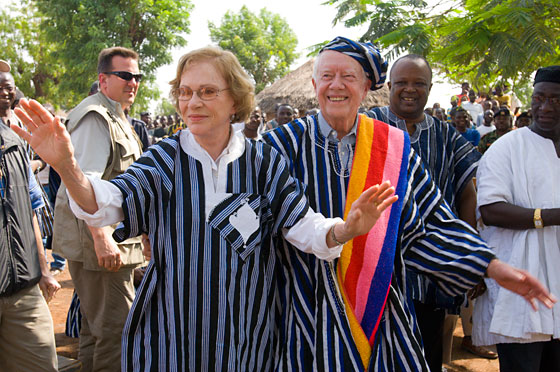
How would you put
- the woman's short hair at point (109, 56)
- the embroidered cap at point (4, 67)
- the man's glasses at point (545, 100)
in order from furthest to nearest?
the woman's short hair at point (109, 56)
the embroidered cap at point (4, 67)
the man's glasses at point (545, 100)

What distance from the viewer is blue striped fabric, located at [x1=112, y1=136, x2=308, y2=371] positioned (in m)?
2.02

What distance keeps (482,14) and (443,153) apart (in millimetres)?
1489

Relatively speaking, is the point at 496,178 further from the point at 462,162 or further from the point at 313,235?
the point at 313,235

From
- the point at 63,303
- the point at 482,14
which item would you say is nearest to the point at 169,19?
the point at 63,303

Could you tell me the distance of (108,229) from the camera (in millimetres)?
3215

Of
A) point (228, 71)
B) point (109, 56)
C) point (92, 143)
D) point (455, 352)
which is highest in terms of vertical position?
point (109, 56)

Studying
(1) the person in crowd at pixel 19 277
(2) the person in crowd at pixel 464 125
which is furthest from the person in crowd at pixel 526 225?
(2) the person in crowd at pixel 464 125

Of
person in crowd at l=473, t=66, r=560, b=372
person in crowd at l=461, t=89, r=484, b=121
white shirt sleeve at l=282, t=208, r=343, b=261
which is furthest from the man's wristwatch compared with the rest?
person in crowd at l=461, t=89, r=484, b=121

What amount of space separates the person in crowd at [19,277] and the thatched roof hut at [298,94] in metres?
18.1

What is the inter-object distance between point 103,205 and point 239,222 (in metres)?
0.52

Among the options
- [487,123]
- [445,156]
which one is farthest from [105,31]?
[445,156]

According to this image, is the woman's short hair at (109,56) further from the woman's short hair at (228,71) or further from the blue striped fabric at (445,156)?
the blue striped fabric at (445,156)

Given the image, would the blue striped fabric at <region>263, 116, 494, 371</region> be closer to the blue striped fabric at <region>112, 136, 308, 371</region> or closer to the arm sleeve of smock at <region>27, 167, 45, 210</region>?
the blue striped fabric at <region>112, 136, 308, 371</region>

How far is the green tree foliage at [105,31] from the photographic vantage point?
23359mm
